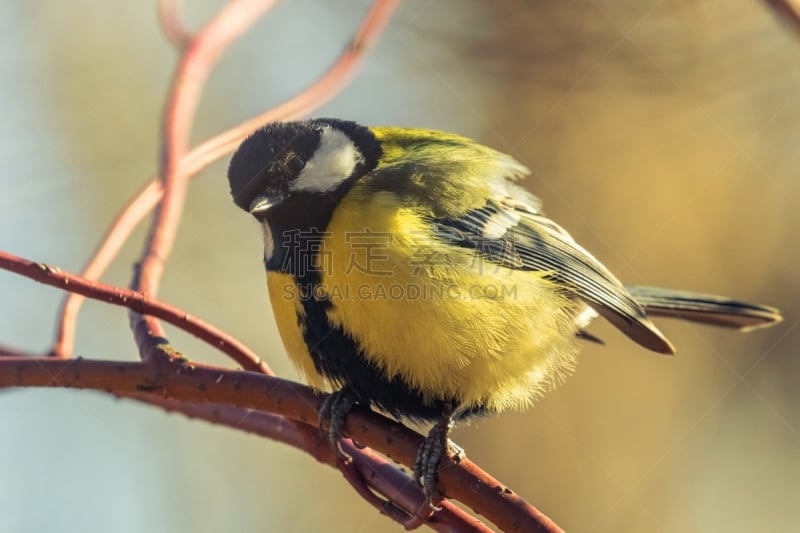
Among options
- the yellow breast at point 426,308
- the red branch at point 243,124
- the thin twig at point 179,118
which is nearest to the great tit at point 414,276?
the yellow breast at point 426,308

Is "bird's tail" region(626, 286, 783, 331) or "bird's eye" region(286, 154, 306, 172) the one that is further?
"bird's tail" region(626, 286, 783, 331)

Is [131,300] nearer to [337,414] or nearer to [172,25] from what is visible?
[337,414]

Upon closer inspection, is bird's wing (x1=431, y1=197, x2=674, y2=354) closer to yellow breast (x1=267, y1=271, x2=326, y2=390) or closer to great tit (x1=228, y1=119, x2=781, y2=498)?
great tit (x1=228, y1=119, x2=781, y2=498)

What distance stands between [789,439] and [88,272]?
4.03 metres

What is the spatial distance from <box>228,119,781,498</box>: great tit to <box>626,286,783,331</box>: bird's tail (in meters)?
0.05

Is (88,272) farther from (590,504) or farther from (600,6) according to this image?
(590,504)

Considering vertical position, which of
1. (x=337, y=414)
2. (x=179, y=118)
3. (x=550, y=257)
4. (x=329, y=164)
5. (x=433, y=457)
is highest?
(x=550, y=257)

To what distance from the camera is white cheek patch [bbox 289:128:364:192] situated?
7.09 ft

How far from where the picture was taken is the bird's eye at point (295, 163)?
2158 millimetres

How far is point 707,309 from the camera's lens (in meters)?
2.55

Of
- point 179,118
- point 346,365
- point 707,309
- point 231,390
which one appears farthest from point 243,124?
point 707,309

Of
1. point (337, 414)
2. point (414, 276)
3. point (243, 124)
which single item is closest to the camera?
point (337, 414)

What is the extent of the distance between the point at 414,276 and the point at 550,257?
574mm

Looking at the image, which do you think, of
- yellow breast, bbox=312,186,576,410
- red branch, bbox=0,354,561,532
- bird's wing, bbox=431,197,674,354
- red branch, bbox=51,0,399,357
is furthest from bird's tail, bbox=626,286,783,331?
red branch, bbox=0,354,561,532
